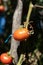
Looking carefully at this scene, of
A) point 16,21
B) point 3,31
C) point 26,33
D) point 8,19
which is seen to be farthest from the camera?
Result: point 3,31

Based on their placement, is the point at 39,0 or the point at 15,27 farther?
the point at 39,0

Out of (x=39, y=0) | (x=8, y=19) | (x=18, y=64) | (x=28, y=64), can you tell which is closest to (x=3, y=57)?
(x=18, y=64)

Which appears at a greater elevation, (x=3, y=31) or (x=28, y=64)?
(x=28, y=64)

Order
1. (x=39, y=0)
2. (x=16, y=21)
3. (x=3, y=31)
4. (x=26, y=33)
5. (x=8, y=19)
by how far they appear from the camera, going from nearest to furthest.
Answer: (x=26, y=33)
(x=16, y=21)
(x=39, y=0)
(x=8, y=19)
(x=3, y=31)

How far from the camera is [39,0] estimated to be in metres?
1.27

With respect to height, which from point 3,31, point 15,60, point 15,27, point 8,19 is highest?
point 15,27

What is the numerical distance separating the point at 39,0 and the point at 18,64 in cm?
41

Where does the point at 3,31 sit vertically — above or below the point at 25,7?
below

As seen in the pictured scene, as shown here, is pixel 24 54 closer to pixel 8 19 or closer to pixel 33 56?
pixel 33 56

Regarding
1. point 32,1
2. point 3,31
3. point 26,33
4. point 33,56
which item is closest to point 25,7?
point 32,1

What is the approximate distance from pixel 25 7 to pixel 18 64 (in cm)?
23

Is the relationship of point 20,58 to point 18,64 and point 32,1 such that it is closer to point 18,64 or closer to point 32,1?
point 18,64

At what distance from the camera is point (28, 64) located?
112cm

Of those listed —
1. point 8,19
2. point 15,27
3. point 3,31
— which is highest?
point 15,27
